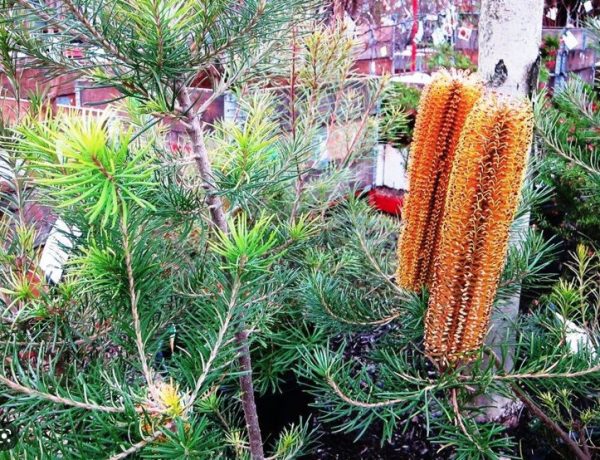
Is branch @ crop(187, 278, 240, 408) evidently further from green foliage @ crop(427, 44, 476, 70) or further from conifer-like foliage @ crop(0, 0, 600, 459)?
green foliage @ crop(427, 44, 476, 70)

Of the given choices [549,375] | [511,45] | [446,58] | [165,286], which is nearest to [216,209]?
[165,286]

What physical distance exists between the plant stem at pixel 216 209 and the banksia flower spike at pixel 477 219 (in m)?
0.19

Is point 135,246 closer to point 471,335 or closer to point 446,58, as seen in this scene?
point 471,335

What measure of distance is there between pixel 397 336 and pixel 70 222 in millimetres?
389

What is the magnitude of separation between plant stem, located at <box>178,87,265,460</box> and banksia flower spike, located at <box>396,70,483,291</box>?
22 centimetres

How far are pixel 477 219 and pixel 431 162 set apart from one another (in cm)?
12

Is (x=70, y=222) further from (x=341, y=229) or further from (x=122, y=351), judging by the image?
(x=341, y=229)

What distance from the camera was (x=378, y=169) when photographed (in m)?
2.12

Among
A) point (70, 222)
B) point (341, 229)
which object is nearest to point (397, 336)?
point (341, 229)

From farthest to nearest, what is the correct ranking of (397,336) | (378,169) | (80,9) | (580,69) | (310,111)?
(580,69), (378,169), (310,111), (397,336), (80,9)

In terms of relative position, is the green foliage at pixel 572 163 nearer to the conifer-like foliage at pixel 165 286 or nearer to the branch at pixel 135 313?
the conifer-like foliage at pixel 165 286

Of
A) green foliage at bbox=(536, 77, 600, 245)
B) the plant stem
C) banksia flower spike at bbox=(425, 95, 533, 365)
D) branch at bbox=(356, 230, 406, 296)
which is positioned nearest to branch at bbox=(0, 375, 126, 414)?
the plant stem

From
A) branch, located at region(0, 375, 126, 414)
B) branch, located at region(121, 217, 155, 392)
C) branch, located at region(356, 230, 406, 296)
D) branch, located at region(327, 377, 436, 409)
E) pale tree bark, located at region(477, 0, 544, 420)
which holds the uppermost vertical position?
pale tree bark, located at region(477, 0, 544, 420)

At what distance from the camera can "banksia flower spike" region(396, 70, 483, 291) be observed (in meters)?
0.60
